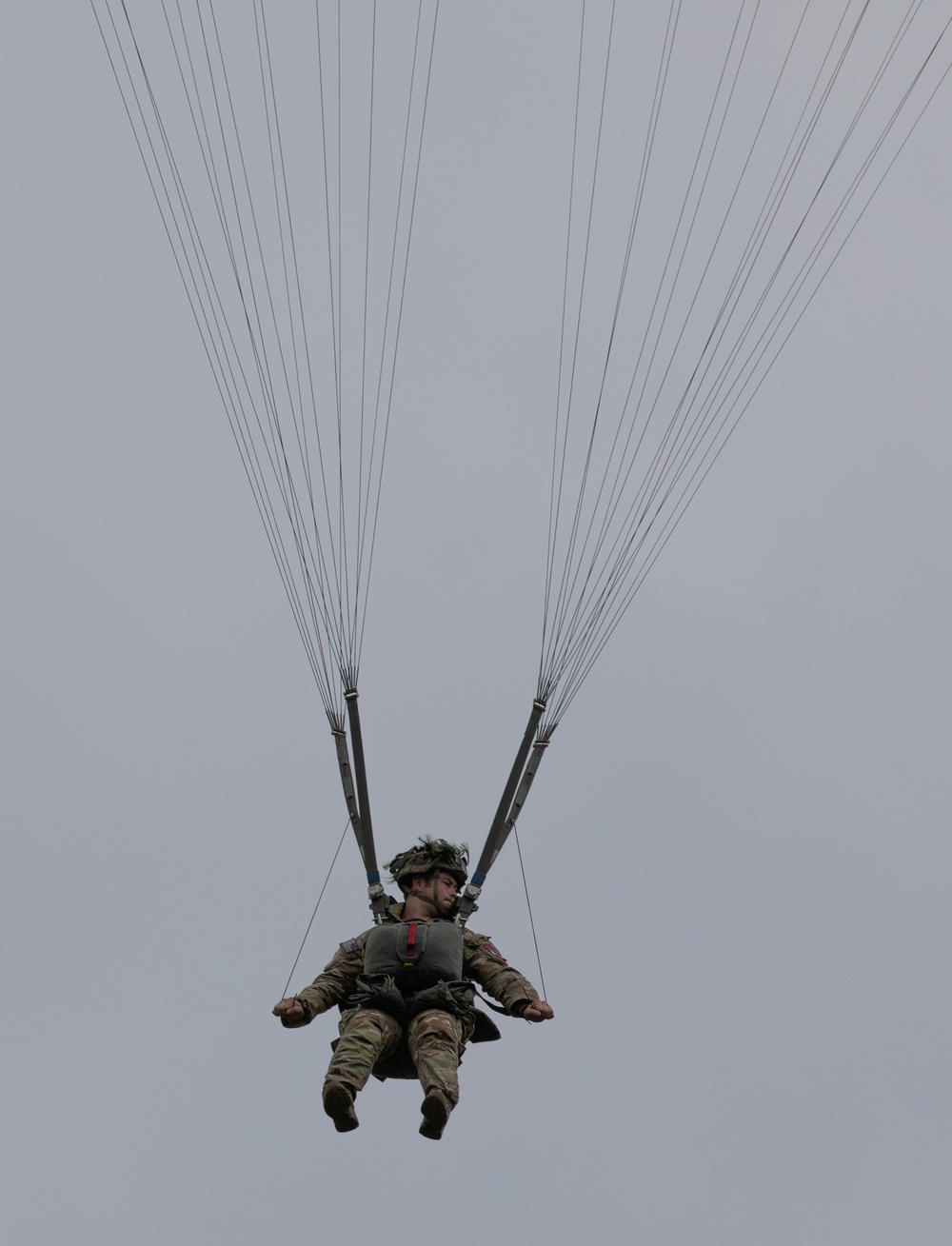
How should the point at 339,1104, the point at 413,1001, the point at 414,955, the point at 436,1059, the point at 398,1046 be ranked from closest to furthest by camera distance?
1. the point at 339,1104
2. the point at 436,1059
3. the point at 398,1046
4. the point at 413,1001
5. the point at 414,955

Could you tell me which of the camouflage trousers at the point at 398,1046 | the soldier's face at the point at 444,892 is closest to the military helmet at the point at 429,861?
the soldier's face at the point at 444,892

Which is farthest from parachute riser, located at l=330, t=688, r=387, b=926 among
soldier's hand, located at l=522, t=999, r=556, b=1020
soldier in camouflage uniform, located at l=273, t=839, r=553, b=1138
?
soldier's hand, located at l=522, t=999, r=556, b=1020

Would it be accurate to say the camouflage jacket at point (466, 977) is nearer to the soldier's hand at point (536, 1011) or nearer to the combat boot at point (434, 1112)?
the soldier's hand at point (536, 1011)

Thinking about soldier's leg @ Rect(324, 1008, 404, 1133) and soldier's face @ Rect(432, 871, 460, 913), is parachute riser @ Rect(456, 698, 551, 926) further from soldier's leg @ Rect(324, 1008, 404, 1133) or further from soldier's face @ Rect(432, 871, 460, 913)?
soldier's leg @ Rect(324, 1008, 404, 1133)

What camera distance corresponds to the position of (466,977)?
15422 mm

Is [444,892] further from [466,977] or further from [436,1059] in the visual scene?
[436,1059]

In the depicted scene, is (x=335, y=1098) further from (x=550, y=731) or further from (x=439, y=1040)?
(x=550, y=731)

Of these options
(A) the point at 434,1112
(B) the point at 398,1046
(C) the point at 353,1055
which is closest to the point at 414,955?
(B) the point at 398,1046

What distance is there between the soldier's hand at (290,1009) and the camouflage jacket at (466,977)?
0.12 ft

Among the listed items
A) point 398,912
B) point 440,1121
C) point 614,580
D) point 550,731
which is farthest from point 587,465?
point 440,1121

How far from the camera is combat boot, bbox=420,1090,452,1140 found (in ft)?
44.8

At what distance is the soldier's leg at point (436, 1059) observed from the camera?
13.7 metres

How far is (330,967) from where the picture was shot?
15.2m

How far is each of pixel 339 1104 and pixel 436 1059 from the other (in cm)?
83
